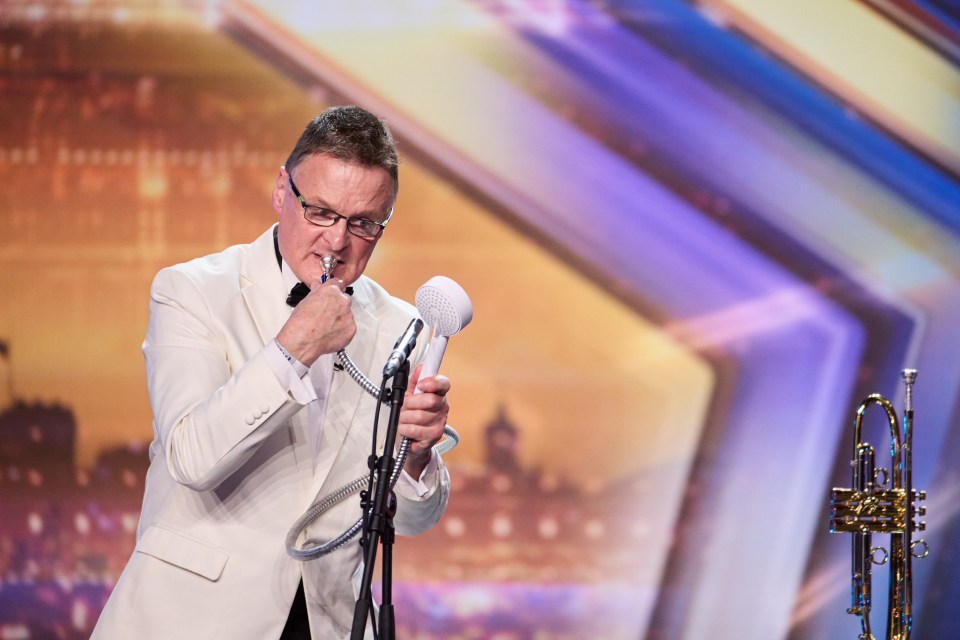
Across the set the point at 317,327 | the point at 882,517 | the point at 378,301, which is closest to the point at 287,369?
the point at 317,327

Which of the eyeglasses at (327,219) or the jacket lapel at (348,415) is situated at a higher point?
the eyeglasses at (327,219)

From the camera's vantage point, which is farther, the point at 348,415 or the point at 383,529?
the point at 348,415

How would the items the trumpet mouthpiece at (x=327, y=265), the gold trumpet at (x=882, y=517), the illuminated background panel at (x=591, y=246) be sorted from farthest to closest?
the illuminated background panel at (x=591, y=246), the gold trumpet at (x=882, y=517), the trumpet mouthpiece at (x=327, y=265)

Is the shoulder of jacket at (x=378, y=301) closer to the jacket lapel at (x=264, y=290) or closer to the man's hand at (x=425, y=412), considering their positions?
the jacket lapel at (x=264, y=290)

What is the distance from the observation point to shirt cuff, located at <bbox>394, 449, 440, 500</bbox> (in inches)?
79.0

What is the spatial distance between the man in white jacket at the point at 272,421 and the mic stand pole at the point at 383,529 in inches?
5.6

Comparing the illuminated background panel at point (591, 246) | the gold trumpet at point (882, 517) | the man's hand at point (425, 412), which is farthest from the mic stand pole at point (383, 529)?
the illuminated background panel at point (591, 246)

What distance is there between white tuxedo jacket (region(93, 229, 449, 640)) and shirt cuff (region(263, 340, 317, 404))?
14 millimetres

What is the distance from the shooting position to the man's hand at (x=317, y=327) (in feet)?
5.70

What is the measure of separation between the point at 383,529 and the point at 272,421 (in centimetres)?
28

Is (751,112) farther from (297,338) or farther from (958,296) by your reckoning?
(297,338)

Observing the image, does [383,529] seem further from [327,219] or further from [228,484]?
[327,219]

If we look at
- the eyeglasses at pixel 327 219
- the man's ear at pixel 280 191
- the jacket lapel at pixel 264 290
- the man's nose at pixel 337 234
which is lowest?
the jacket lapel at pixel 264 290

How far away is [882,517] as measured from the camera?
9.78 ft
